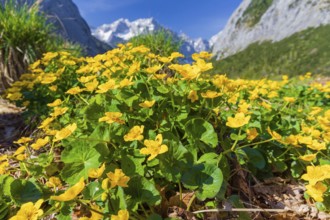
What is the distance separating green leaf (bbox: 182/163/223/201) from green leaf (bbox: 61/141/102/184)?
0.52 meters

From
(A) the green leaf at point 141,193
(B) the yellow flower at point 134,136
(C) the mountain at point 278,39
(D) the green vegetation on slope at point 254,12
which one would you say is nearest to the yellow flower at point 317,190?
(A) the green leaf at point 141,193

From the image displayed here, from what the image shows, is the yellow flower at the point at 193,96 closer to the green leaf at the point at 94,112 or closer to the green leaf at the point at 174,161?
the green leaf at the point at 174,161

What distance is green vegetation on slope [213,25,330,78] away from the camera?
94931 mm

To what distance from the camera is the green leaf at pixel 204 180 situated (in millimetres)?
1672

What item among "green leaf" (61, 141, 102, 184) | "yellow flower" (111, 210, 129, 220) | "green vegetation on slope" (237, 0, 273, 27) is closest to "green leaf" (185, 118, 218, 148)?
"green leaf" (61, 141, 102, 184)

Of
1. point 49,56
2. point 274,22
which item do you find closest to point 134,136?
point 49,56

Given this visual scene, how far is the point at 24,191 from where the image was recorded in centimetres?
172

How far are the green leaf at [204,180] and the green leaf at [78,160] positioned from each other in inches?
20.5

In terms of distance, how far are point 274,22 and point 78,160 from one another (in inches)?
6719

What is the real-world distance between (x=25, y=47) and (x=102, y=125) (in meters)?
4.36

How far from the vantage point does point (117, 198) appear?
1.58 metres

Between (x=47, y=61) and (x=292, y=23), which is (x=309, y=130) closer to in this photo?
(x=47, y=61)

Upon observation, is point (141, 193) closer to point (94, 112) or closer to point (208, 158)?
point (208, 158)

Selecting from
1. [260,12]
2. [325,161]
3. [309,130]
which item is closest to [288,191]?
[325,161]
